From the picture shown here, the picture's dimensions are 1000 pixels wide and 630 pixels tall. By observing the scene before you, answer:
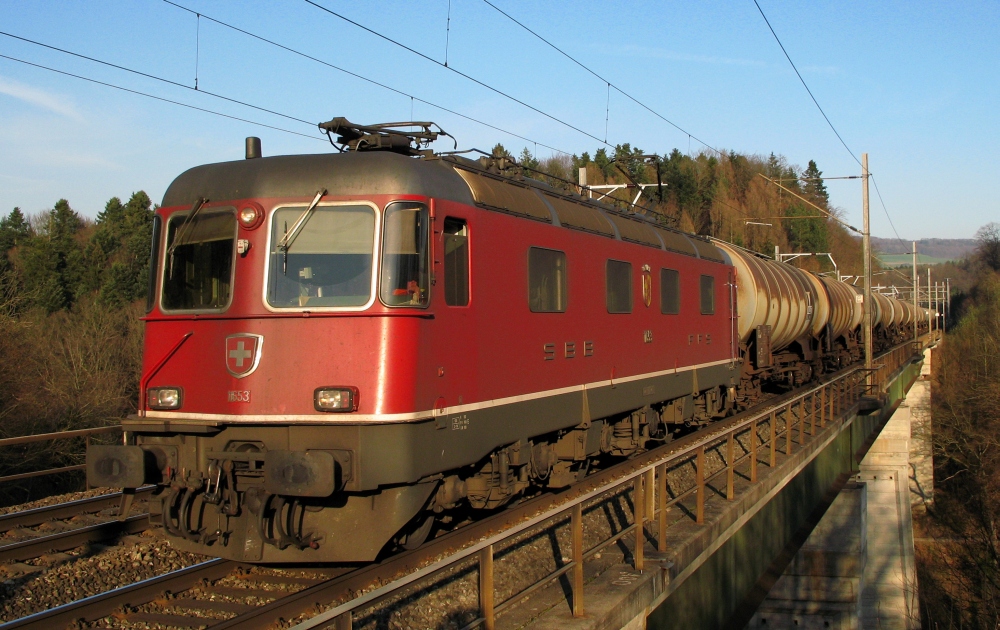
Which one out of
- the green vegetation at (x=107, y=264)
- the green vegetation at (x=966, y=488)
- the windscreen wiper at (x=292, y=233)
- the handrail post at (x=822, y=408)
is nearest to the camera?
the windscreen wiper at (x=292, y=233)

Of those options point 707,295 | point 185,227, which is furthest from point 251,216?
point 707,295

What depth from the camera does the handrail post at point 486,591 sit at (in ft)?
16.1


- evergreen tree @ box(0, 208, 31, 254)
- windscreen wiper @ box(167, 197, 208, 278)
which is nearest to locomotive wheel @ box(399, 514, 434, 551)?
windscreen wiper @ box(167, 197, 208, 278)

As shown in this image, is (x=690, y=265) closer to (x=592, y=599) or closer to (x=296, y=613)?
(x=592, y=599)

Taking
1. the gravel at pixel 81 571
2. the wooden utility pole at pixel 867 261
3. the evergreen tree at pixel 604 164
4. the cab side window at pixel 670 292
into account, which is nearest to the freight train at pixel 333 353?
the gravel at pixel 81 571

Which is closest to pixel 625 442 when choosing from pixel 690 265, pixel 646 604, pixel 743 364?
pixel 690 265

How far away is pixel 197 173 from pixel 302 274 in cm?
150

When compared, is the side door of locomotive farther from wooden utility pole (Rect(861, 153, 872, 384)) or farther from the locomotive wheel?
wooden utility pole (Rect(861, 153, 872, 384))

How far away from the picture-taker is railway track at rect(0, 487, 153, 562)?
312 inches

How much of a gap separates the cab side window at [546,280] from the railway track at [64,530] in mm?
4322

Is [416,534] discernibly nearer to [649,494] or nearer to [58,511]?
[649,494]

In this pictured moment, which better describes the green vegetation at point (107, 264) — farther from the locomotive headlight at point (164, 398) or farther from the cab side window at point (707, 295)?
the locomotive headlight at point (164, 398)

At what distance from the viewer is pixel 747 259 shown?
1922 cm

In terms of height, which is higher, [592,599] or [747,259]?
[747,259]
